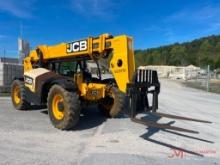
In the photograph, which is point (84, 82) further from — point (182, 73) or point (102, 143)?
point (182, 73)

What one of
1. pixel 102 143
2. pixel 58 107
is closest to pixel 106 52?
pixel 58 107

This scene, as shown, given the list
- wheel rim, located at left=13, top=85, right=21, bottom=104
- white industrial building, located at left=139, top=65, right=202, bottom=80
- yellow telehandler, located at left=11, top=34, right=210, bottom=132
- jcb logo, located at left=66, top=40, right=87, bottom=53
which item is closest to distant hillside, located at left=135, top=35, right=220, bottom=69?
white industrial building, located at left=139, top=65, right=202, bottom=80

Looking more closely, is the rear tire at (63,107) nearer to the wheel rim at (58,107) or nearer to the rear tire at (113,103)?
the wheel rim at (58,107)

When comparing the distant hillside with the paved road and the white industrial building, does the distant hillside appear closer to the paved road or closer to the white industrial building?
the white industrial building

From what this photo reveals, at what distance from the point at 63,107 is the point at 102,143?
189cm

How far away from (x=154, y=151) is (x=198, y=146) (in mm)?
1187

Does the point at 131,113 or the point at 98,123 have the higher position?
the point at 131,113

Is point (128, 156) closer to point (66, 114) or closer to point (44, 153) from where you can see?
point (44, 153)

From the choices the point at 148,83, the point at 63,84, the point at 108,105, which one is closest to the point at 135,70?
the point at 148,83

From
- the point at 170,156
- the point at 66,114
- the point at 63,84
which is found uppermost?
the point at 63,84

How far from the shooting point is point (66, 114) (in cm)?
798

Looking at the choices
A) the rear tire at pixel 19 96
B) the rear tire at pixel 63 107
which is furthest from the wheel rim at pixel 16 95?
the rear tire at pixel 63 107

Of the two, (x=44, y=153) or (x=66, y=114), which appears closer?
(x=44, y=153)

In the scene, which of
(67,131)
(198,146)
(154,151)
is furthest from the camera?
(67,131)
